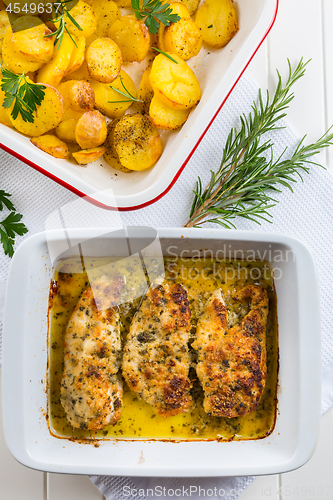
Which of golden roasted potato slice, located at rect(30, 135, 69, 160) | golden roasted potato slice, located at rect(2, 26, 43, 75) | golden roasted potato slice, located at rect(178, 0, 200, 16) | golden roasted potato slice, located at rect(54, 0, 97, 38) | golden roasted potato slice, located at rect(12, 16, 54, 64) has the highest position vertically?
golden roasted potato slice, located at rect(178, 0, 200, 16)

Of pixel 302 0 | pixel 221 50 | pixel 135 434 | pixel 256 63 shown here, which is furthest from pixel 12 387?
pixel 302 0

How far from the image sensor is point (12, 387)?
4.44 ft

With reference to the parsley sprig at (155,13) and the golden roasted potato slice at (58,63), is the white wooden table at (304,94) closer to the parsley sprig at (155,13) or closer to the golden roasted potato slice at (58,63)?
the parsley sprig at (155,13)

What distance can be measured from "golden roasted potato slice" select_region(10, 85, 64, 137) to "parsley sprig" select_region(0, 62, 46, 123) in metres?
0.02

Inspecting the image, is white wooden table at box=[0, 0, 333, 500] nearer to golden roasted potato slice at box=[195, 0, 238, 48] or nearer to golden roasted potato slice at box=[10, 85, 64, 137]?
golden roasted potato slice at box=[195, 0, 238, 48]

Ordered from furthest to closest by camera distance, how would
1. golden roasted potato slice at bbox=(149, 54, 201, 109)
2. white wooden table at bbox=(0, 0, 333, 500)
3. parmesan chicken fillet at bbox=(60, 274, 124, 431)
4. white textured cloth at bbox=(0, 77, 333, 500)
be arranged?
white wooden table at bbox=(0, 0, 333, 500) < white textured cloth at bbox=(0, 77, 333, 500) < parmesan chicken fillet at bbox=(60, 274, 124, 431) < golden roasted potato slice at bbox=(149, 54, 201, 109)

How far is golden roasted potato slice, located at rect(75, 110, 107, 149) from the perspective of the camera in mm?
1291

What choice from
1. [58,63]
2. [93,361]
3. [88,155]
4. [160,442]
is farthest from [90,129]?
[160,442]

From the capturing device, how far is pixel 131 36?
1.33 m

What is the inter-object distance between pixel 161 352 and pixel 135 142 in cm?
76

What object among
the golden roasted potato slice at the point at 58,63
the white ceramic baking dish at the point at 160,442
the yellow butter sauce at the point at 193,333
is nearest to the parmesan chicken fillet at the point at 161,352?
the yellow butter sauce at the point at 193,333

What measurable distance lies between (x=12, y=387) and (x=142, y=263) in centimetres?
62

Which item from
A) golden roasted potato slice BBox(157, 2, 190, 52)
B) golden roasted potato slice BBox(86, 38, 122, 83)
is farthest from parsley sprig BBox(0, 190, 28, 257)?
golden roasted potato slice BBox(157, 2, 190, 52)

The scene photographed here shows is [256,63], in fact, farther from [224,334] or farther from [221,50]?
[224,334]
